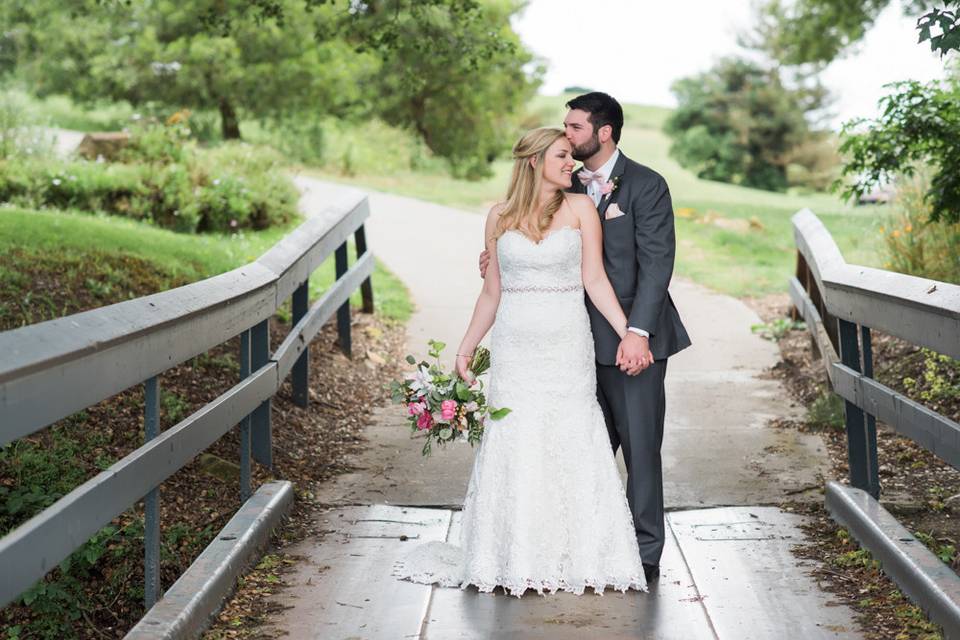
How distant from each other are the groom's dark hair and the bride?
0.68ft

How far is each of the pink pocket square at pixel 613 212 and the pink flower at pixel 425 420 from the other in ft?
3.71

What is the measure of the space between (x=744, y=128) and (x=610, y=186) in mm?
39083

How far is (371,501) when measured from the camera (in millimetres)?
6555

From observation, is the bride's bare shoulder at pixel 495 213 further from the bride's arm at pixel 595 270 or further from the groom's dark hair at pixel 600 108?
the groom's dark hair at pixel 600 108

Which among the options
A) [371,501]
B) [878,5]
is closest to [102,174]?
[371,501]

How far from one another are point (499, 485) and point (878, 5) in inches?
912

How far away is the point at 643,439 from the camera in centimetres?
534

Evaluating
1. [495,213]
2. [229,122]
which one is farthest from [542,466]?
[229,122]

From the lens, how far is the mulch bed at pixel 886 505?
4.65 meters

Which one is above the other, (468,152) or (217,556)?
(468,152)

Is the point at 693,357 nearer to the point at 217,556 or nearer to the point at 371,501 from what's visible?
the point at 371,501

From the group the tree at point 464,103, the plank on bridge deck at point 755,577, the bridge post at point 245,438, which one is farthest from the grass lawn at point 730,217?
the bridge post at point 245,438

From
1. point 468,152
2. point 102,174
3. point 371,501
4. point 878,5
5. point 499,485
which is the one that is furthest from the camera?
point 468,152

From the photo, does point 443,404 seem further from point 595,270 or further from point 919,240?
point 919,240
